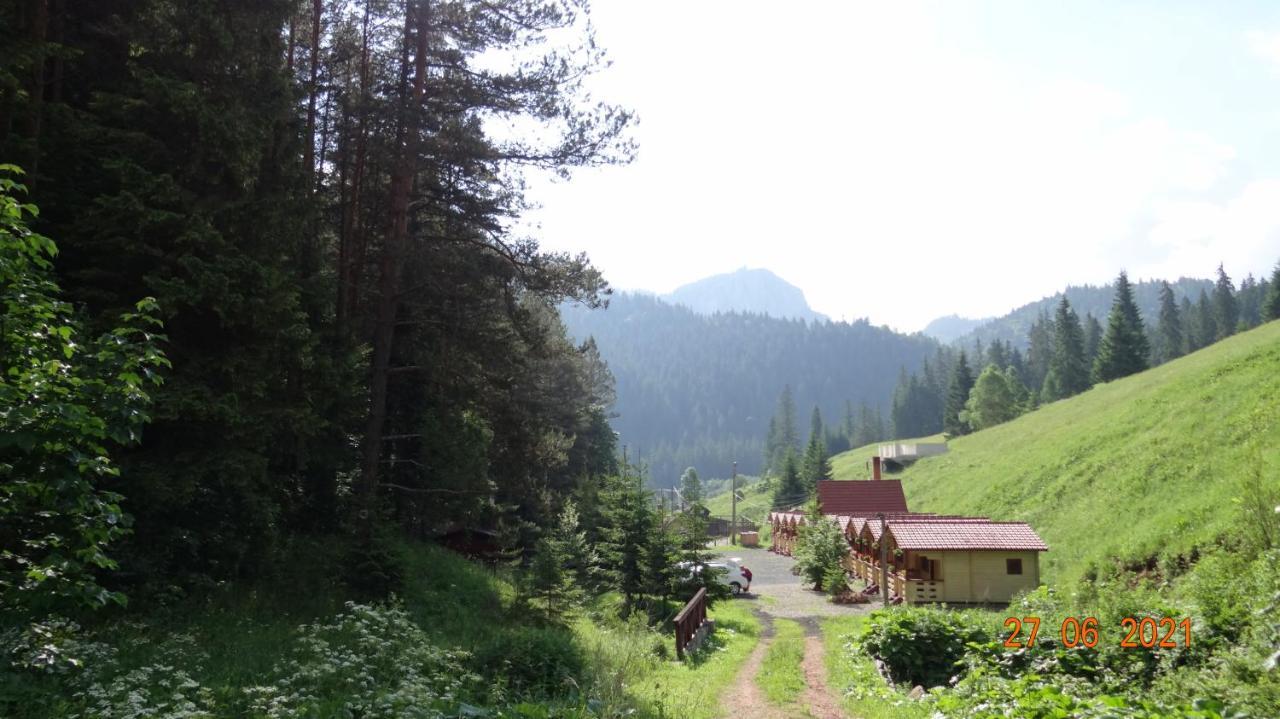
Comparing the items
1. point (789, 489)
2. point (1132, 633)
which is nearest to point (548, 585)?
point (1132, 633)

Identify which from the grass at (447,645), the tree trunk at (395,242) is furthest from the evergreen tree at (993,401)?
the tree trunk at (395,242)

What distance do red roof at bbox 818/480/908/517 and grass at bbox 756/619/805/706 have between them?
82.0 ft

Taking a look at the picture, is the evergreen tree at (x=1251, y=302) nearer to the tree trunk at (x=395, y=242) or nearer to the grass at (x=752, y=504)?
the grass at (x=752, y=504)

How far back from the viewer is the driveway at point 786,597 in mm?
28172

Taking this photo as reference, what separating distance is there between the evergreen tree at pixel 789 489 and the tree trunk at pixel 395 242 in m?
70.6

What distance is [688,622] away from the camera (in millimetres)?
17469

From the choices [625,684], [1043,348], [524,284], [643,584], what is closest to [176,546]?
[625,684]

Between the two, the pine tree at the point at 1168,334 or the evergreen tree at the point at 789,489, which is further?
the pine tree at the point at 1168,334

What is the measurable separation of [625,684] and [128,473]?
25.4 feet

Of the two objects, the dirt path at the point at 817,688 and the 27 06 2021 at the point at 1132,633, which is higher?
the 27 06 2021 at the point at 1132,633

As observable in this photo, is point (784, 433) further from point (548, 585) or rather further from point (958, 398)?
point (548, 585)

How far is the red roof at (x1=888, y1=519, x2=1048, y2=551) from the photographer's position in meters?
27.5

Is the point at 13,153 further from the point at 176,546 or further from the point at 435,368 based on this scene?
the point at 435,368

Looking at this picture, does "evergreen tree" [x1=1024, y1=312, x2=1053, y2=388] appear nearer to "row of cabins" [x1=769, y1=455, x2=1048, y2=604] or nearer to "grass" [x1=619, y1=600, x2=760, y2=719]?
"row of cabins" [x1=769, y1=455, x2=1048, y2=604]
